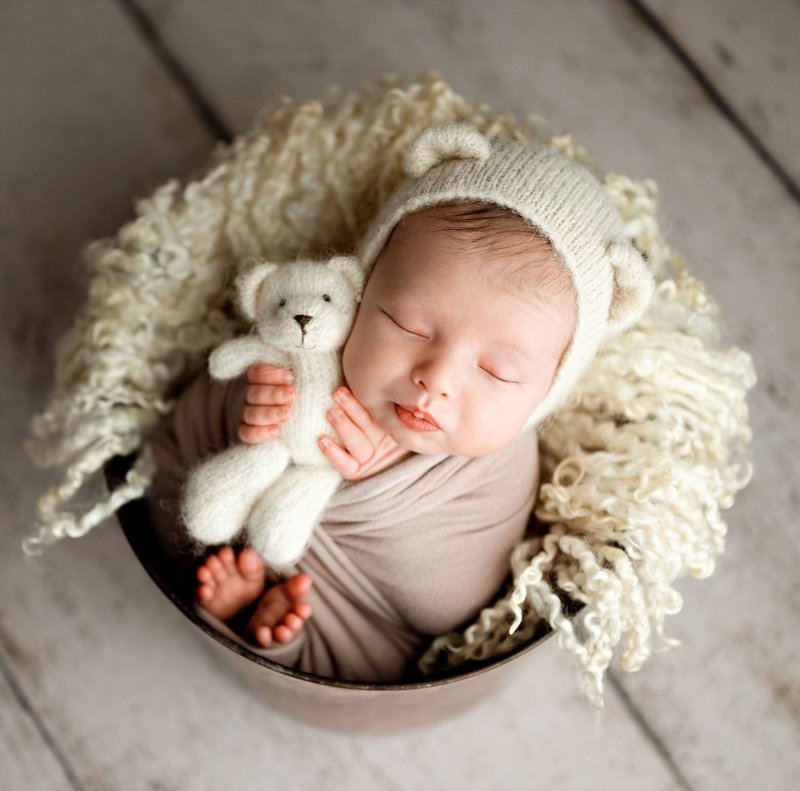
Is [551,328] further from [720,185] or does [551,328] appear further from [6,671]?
[6,671]

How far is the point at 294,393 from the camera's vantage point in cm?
98

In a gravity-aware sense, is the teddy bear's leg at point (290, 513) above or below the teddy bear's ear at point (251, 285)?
below

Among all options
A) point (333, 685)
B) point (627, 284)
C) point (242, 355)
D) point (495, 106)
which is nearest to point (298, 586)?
point (333, 685)

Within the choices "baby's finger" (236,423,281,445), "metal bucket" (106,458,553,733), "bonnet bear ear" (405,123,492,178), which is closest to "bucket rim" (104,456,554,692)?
"metal bucket" (106,458,553,733)

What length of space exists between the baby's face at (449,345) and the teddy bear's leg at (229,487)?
0.12 meters

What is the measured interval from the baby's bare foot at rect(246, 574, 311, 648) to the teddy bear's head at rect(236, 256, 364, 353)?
0.26 meters

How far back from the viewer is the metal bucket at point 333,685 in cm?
93

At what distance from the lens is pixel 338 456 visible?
99 cm

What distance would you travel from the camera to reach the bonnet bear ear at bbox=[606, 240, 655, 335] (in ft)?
3.10

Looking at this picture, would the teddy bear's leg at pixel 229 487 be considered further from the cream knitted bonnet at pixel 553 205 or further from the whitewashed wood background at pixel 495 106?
the whitewashed wood background at pixel 495 106

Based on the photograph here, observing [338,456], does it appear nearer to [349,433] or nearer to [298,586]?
[349,433]

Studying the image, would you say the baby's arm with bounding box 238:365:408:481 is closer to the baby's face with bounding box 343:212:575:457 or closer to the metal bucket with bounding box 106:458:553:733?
the baby's face with bounding box 343:212:575:457

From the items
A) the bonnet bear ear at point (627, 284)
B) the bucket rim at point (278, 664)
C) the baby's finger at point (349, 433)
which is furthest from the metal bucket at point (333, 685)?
the bonnet bear ear at point (627, 284)

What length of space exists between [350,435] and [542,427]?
24cm
